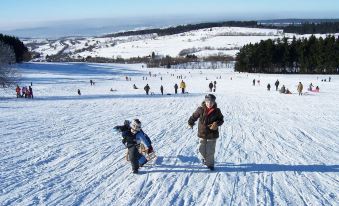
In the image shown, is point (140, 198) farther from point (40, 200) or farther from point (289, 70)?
point (289, 70)

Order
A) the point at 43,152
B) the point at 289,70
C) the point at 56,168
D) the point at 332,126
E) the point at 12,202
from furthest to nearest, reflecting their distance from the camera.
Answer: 1. the point at 289,70
2. the point at 332,126
3. the point at 43,152
4. the point at 56,168
5. the point at 12,202

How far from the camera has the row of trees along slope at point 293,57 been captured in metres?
85.9

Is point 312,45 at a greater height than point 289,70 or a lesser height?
greater

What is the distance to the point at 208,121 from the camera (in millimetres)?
8547

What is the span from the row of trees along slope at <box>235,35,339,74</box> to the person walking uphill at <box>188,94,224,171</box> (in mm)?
83395

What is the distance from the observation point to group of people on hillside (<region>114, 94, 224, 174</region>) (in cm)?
850

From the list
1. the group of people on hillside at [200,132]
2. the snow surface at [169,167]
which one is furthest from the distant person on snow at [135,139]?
the snow surface at [169,167]

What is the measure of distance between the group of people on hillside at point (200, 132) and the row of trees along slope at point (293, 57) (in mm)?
83408

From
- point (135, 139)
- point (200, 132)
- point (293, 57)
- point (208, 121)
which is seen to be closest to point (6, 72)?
point (135, 139)

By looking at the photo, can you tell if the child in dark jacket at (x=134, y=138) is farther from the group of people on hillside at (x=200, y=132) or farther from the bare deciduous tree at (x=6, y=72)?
the bare deciduous tree at (x=6, y=72)

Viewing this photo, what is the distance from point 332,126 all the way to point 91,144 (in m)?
12.1

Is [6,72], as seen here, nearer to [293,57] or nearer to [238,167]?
[238,167]

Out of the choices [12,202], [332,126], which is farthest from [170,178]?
[332,126]

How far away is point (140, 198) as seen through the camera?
7.48 meters
